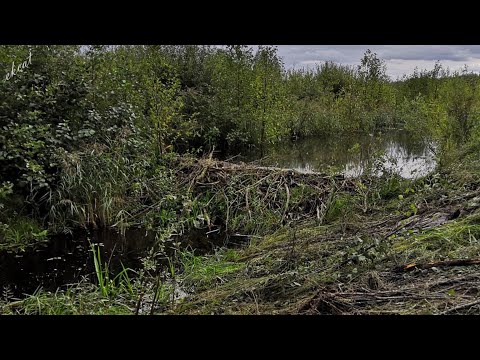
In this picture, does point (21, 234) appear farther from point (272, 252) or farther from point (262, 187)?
point (262, 187)

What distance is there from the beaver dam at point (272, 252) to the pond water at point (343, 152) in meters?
1.88

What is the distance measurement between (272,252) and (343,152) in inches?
338

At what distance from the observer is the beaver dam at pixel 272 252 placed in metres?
3.11

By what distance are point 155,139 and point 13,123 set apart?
8.27 ft

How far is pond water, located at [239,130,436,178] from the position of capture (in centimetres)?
938

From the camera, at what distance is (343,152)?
12.6m

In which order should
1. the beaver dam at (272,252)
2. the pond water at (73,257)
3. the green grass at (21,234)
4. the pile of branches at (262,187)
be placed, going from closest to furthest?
the beaver dam at (272,252) < the pond water at (73,257) < the green grass at (21,234) < the pile of branches at (262,187)

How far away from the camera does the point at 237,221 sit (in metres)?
6.34

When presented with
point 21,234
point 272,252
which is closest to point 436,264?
point 272,252

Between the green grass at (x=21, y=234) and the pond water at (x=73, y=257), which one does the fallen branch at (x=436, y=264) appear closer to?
the pond water at (x=73, y=257)

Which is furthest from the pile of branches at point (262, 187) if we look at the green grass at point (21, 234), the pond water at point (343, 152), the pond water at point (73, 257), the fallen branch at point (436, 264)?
the fallen branch at point (436, 264)

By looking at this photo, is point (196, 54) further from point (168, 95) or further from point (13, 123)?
point (13, 123)
